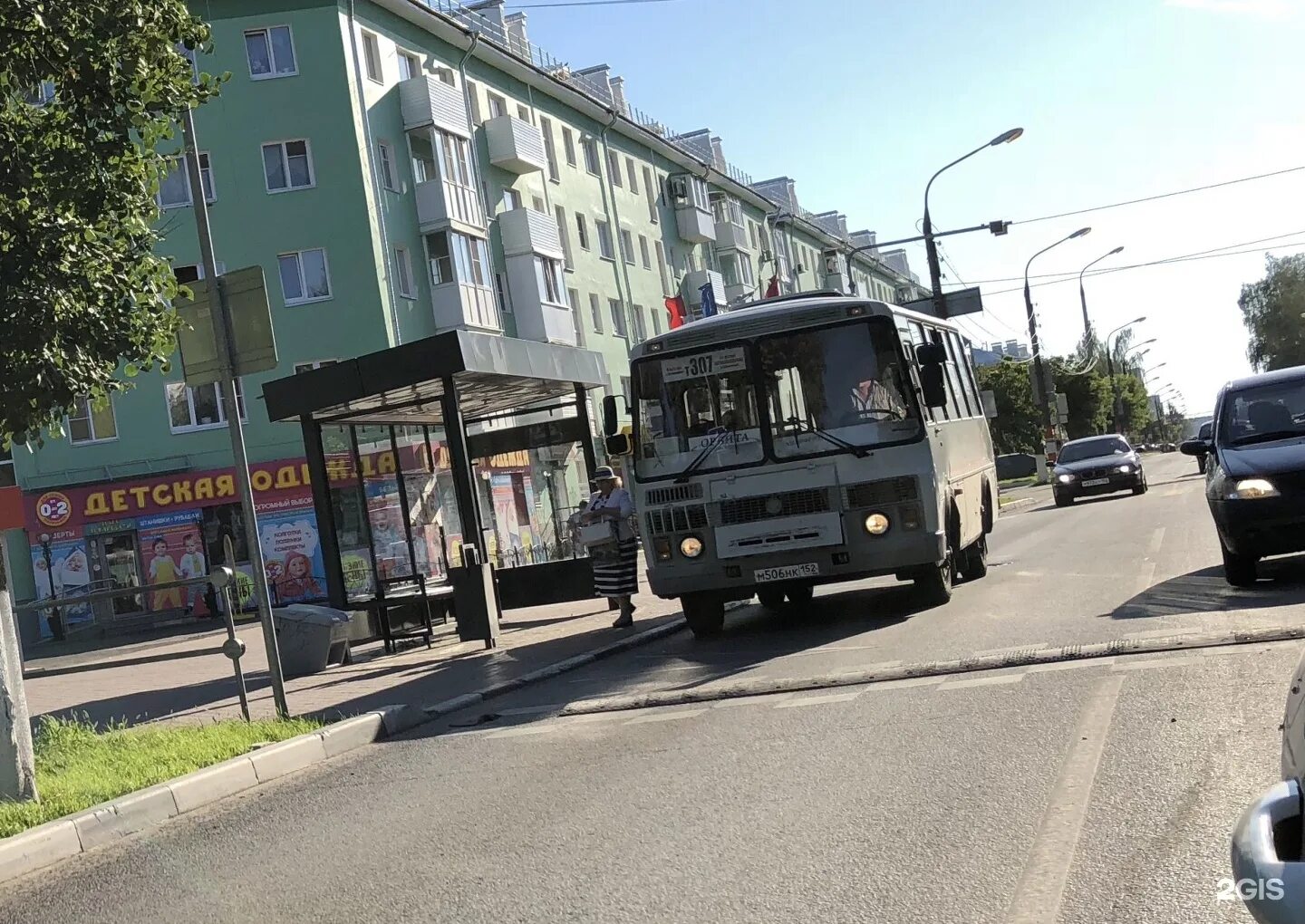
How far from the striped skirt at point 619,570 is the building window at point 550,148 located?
3416 centimetres

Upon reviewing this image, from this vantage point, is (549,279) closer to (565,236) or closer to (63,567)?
(565,236)

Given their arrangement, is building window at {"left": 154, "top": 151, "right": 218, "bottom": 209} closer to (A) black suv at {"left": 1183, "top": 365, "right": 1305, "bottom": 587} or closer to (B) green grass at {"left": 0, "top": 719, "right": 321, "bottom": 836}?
(B) green grass at {"left": 0, "top": 719, "right": 321, "bottom": 836}

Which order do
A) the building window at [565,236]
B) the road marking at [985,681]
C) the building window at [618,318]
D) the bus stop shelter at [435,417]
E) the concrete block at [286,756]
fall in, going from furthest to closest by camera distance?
the building window at [618,318] → the building window at [565,236] → the bus stop shelter at [435,417] → the concrete block at [286,756] → the road marking at [985,681]

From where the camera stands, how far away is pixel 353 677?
45.9 ft

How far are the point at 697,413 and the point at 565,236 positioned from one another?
36.3 m

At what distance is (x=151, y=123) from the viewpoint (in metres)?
10.4

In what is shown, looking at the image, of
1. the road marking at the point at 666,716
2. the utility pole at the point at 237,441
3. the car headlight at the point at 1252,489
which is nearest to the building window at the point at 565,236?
the utility pole at the point at 237,441

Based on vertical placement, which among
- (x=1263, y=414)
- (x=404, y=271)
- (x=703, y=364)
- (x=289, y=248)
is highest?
(x=289, y=248)


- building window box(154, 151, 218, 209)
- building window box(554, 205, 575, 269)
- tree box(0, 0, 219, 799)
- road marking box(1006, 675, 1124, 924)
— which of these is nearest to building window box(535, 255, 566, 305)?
building window box(554, 205, 575, 269)

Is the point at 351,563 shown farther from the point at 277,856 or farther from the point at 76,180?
the point at 277,856

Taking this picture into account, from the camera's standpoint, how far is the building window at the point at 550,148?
48438 mm

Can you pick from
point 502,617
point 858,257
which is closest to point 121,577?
point 502,617

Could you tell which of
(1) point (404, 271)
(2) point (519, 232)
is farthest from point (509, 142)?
(1) point (404, 271)

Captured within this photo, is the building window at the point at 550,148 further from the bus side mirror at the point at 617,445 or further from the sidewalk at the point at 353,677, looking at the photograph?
the bus side mirror at the point at 617,445
